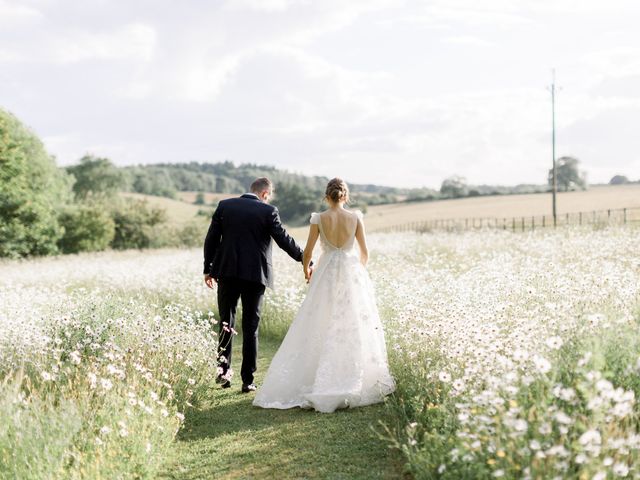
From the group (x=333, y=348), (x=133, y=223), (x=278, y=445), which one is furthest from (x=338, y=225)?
(x=133, y=223)

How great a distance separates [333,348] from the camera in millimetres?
7254

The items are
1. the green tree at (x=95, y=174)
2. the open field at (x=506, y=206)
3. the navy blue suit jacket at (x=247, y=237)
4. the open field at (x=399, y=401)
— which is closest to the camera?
the open field at (x=399, y=401)

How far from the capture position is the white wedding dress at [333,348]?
7.17 metres

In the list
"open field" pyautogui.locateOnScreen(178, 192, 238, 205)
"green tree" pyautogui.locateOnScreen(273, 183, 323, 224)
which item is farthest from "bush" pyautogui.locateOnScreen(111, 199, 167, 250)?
"open field" pyautogui.locateOnScreen(178, 192, 238, 205)

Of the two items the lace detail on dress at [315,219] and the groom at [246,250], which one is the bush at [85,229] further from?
the lace detail on dress at [315,219]

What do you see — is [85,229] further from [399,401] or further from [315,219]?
[399,401]

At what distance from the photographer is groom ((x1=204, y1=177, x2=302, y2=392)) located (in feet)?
25.7

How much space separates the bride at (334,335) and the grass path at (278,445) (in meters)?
0.25

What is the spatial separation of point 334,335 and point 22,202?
32025 mm

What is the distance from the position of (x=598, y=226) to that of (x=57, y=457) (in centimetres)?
2379

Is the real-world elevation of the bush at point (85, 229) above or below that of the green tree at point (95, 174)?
below

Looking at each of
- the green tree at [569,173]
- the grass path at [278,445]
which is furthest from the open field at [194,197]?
the grass path at [278,445]

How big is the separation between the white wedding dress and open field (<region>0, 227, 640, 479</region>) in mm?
229

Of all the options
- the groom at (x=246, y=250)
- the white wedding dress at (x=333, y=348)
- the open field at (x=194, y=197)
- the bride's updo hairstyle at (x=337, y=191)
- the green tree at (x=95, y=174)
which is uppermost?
the green tree at (x=95, y=174)
